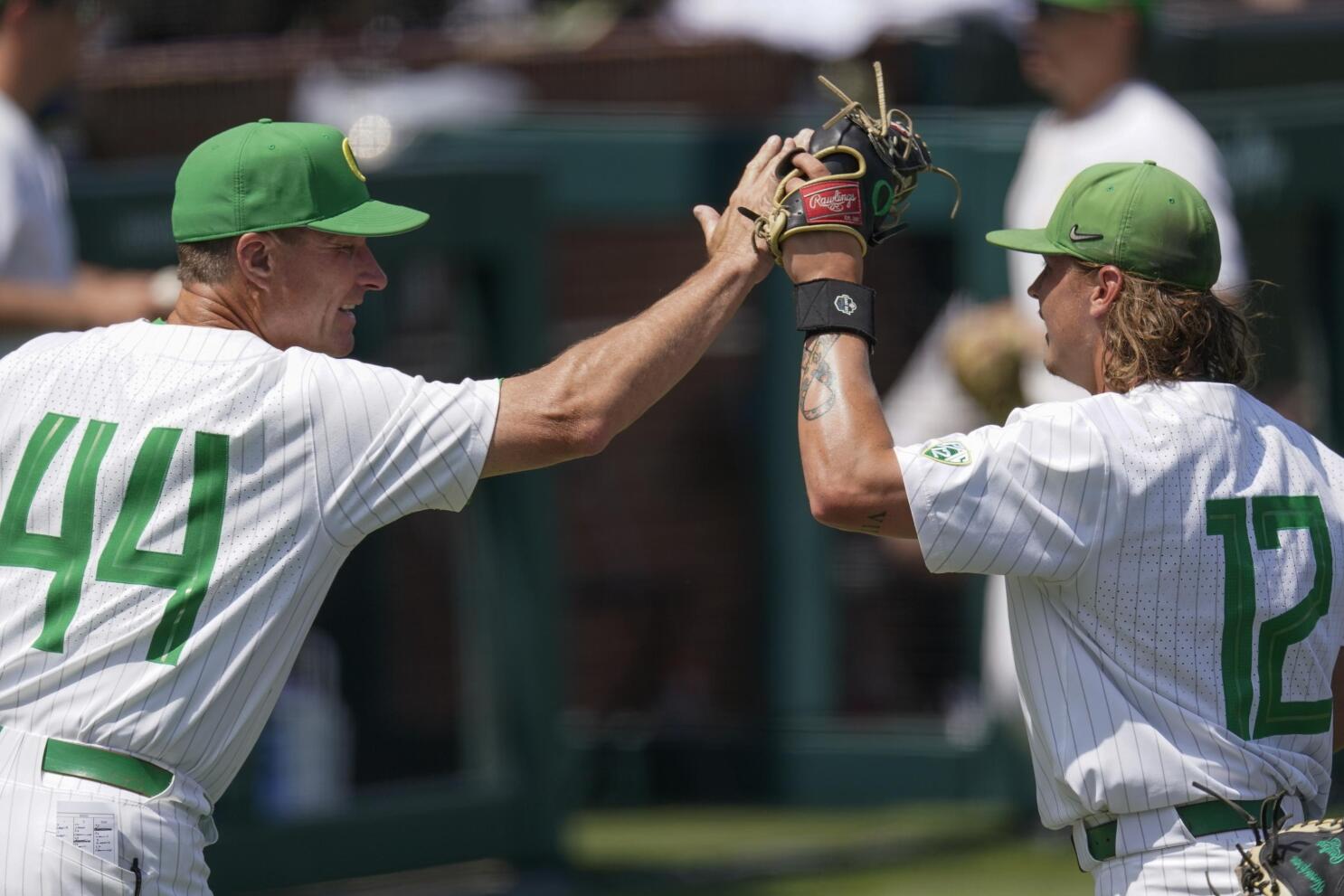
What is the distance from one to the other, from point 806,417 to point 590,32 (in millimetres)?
5609

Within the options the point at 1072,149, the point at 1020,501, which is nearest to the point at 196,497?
the point at 1020,501

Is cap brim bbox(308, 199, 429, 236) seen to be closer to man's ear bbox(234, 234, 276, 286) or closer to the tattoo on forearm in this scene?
man's ear bbox(234, 234, 276, 286)

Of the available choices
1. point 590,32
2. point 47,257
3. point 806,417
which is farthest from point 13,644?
point 590,32

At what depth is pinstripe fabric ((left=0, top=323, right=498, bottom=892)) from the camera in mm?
3006

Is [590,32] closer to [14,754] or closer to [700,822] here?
[700,822]

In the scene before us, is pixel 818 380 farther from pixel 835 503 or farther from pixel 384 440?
pixel 384 440

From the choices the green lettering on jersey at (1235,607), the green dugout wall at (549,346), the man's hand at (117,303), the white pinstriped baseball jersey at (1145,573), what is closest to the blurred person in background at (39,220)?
the man's hand at (117,303)

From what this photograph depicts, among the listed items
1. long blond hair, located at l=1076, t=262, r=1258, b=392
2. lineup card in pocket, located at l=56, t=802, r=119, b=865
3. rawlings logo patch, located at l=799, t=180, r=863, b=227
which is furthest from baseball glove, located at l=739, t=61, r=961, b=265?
lineup card in pocket, located at l=56, t=802, r=119, b=865

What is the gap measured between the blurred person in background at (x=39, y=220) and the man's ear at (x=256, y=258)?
1352 millimetres

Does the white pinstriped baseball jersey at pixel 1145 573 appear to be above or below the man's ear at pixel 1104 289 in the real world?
below

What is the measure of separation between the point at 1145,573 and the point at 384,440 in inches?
46.2

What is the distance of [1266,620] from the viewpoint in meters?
3.01

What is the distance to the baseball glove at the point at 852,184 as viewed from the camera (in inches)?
128

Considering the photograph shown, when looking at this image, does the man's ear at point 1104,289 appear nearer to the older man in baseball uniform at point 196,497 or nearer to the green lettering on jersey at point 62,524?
the older man in baseball uniform at point 196,497
